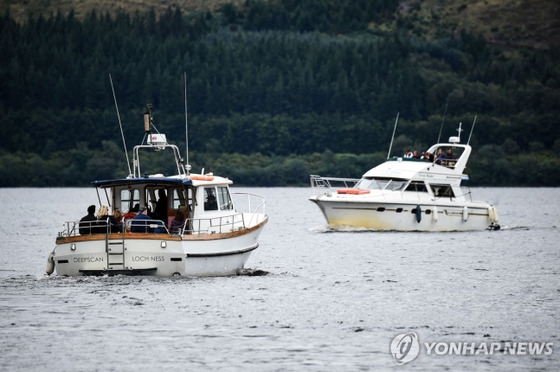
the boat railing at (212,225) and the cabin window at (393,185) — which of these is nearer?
the boat railing at (212,225)

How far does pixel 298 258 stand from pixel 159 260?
16.6 meters

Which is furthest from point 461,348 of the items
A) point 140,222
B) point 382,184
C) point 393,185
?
point 382,184

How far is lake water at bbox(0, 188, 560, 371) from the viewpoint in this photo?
1117 inches

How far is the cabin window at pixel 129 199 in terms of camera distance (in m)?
40.1

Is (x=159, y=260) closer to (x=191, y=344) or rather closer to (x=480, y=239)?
(x=191, y=344)

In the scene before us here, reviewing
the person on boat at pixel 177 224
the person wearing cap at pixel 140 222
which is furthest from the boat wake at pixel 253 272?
the person wearing cap at pixel 140 222

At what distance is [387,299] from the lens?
3838cm

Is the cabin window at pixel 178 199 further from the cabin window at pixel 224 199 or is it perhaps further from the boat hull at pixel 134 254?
the boat hull at pixel 134 254

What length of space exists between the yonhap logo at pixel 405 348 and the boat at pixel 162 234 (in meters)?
8.21

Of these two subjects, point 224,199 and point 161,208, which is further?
point 224,199

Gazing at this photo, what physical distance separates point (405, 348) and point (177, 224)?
421 inches

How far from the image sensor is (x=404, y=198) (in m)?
62.4

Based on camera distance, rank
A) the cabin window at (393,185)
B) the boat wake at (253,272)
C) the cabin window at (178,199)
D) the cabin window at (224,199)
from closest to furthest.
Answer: the cabin window at (178,199) < the cabin window at (224,199) < the boat wake at (253,272) < the cabin window at (393,185)

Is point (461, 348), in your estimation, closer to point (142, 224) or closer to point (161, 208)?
point (142, 224)
